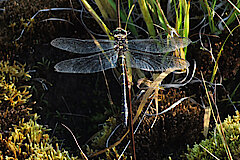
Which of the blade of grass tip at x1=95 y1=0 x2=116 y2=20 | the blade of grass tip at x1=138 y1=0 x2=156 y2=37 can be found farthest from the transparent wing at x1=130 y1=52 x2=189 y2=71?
the blade of grass tip at x1=95 y1=0 x2=116 y2=20

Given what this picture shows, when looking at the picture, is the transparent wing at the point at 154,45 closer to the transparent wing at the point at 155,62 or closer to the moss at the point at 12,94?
the transparent wing at the point at 155,62

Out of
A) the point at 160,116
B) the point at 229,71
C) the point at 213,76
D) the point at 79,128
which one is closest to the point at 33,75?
the point at 79,128

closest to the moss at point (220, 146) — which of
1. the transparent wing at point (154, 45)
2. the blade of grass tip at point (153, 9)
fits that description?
the transparent wing at point (154, 45)

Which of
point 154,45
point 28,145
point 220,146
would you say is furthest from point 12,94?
point 220,146

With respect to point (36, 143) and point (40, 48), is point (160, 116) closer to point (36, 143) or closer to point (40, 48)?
point (36, 143)

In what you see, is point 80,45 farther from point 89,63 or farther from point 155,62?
point 155,62
